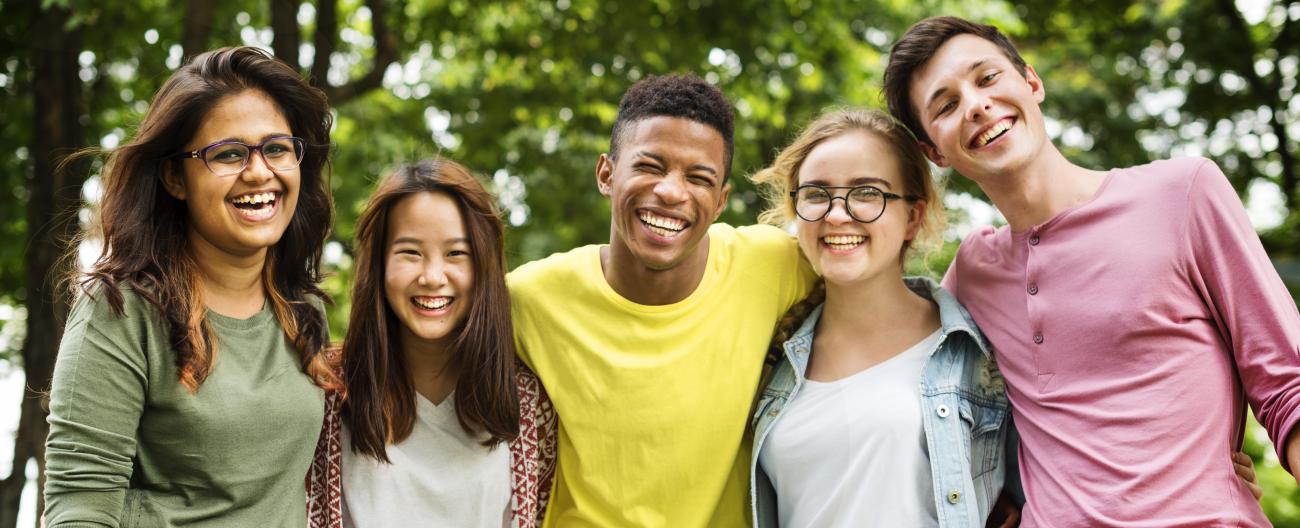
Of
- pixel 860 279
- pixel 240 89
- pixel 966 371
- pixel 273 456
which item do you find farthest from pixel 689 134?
pixel 273 456

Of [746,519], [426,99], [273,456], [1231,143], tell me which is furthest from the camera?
[1231,143]

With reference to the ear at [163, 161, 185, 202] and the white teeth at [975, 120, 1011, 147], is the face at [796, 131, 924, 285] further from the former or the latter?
the ear at [163, 161, 185, 202]

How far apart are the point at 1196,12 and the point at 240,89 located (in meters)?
12.1

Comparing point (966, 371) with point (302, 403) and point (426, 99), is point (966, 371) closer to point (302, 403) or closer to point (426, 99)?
point (302, 403)

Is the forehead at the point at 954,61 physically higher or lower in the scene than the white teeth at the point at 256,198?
higher

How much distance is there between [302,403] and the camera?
2947 mm

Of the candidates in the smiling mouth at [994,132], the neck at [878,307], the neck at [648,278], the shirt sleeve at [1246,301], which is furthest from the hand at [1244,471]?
the neck at [648,278]

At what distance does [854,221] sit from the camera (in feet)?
10.8

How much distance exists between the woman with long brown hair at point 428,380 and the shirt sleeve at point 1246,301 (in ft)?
6.80

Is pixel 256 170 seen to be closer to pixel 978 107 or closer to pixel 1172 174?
pixel 978 107

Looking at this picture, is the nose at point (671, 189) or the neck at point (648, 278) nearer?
the nose at point (671, 189)

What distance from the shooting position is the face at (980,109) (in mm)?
3143

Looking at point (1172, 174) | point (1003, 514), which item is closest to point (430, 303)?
point (1003, 514)

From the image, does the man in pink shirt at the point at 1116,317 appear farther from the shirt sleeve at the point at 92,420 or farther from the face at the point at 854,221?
the shirt sleeve at the point at 92,420
